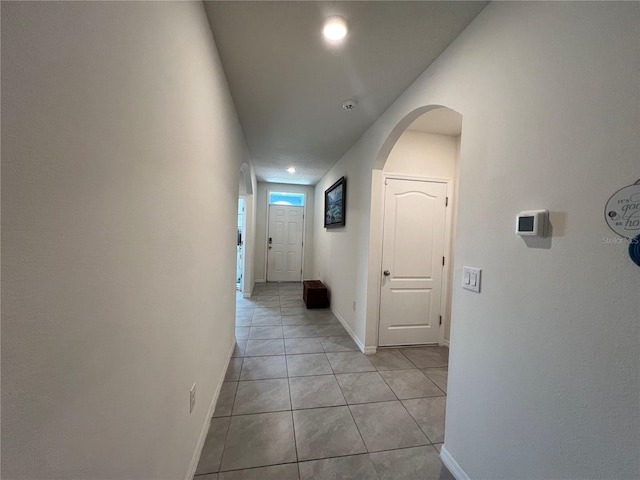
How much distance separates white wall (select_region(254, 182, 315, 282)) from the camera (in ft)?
19.8

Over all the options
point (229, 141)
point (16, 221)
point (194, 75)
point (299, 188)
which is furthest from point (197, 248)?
point (299, 188)

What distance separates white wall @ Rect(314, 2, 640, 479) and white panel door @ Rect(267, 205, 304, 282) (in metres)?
4.94

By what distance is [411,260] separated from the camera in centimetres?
292

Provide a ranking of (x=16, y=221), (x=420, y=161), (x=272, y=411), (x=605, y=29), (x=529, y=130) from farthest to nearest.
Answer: (x=420, y=161) → (x=272, y=411) → (x=529, y=130) → (x=605, y=29) → (x=16, y=221)

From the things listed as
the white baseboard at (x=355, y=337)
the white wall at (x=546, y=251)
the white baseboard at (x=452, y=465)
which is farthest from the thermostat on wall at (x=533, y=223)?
the white baseboard at (x=355, y=337)

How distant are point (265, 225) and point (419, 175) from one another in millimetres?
4090

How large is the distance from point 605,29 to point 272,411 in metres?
2.56

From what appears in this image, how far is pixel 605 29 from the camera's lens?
2.68 ft

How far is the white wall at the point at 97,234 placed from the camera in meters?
0.42

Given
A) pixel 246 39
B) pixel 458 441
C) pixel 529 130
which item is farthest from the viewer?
pixel 246 39

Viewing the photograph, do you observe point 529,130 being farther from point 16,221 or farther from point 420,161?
point 420,161

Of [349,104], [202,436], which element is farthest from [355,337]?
[349,104]

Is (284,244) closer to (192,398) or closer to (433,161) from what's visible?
(433,161)

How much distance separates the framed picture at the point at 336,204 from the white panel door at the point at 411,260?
884 mm
